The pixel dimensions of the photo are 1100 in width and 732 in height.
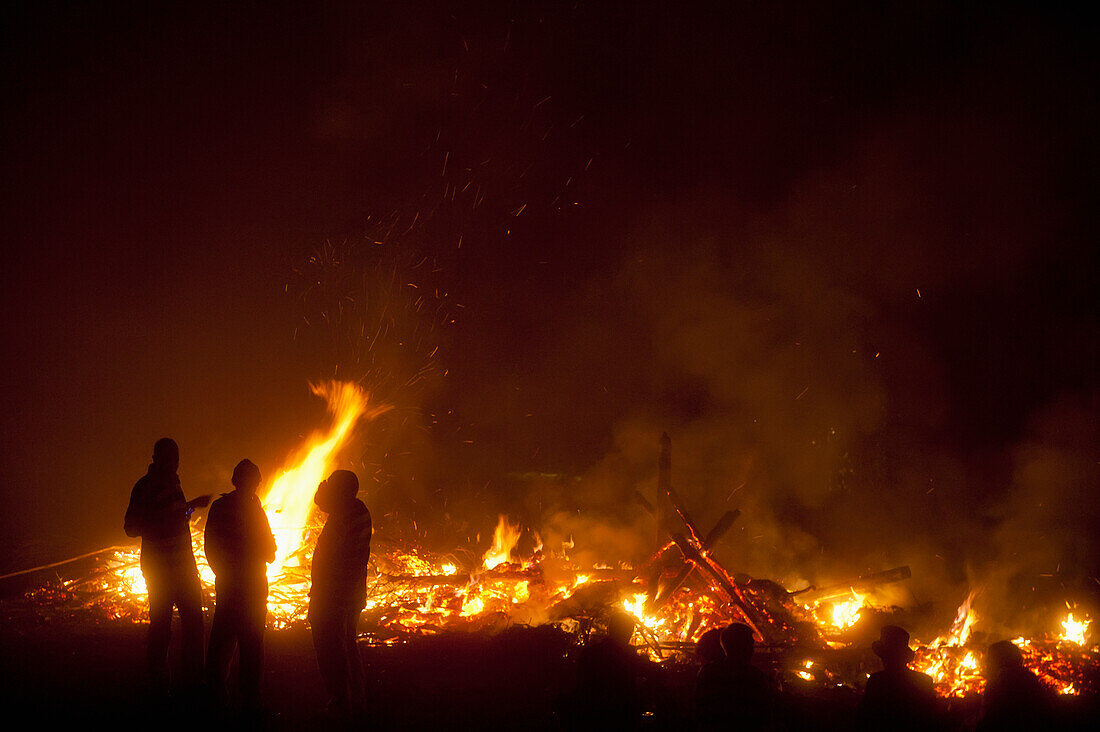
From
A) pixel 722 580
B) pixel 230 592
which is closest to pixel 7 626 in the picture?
pixel 230 592

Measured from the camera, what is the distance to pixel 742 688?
12.3 feet

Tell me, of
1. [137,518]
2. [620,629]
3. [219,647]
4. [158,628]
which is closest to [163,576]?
[158,628]

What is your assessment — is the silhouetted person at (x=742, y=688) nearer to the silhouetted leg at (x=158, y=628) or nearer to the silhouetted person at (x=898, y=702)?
the silhouetted person at (x=898, y=702)

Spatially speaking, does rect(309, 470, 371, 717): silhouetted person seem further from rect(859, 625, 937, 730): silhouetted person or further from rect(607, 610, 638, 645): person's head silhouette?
rect(859, 625, 937, 730): silhouetted person

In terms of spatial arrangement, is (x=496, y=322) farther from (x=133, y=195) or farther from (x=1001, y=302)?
(x=1001, y=302)

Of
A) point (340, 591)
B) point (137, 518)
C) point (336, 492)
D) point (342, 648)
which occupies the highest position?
point (137, 518)

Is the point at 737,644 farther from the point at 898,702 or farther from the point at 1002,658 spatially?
the point at 1002,658

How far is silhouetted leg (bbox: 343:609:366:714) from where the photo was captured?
530 centimetres

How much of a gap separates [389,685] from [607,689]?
324 cm

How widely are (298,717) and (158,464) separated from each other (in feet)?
8.45

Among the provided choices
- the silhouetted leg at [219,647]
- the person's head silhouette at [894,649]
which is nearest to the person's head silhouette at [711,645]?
the person's head silhouette at [894,649]

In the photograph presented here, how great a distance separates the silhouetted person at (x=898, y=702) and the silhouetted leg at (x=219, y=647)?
473 centimetres

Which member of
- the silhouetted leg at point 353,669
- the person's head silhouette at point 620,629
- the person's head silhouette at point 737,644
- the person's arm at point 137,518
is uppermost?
the person's arm at point 137,518

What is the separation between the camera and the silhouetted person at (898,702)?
380 cm
